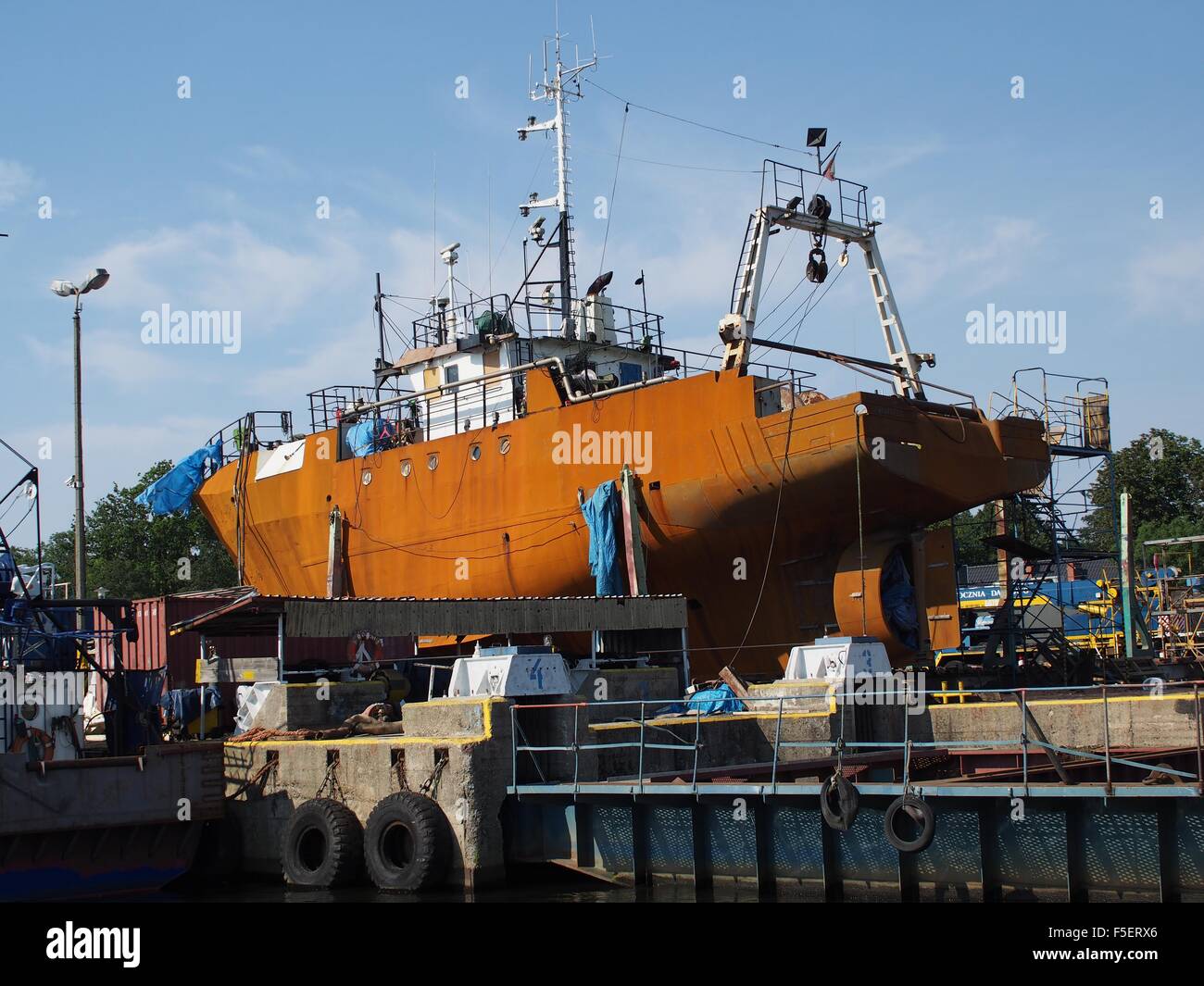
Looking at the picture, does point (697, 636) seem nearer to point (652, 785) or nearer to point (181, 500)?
A: point (652, 785)

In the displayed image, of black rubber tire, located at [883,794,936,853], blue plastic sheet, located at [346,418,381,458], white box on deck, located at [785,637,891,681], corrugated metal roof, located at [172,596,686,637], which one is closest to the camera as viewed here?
black rubber tire, located at [883,794,936,853]

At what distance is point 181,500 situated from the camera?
3834 cm

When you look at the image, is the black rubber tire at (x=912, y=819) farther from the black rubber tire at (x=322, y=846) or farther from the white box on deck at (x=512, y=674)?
the black rubber tire at (x=322, y=846)

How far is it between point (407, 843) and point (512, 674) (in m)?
2.46

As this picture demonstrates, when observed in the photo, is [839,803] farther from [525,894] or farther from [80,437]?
[80,437]

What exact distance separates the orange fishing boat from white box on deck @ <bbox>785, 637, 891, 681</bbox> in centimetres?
418

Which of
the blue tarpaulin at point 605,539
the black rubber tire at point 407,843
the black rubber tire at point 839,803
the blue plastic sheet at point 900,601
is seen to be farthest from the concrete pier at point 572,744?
the blue tarpaulin at point 605,539

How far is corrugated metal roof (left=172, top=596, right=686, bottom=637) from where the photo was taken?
65.4ft

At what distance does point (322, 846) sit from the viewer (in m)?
17.3

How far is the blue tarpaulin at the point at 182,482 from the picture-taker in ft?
125

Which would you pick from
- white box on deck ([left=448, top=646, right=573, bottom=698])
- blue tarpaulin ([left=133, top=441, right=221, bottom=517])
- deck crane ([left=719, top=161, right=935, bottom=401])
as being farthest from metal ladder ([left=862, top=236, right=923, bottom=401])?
blue tarpaulin ([left=133, top=441, right=221, bottom=517])

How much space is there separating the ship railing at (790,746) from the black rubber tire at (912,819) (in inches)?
5.2

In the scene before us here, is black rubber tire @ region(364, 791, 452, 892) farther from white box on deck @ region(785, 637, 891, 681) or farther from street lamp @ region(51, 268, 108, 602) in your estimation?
street lamp @ region(51, 268, 108, 602)
